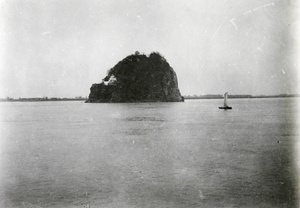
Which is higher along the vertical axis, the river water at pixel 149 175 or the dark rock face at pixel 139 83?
the dark rock face at pixel 139 83

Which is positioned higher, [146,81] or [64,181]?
[146,81]

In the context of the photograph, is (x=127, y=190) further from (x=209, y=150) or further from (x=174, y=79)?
(x=174, y=79)

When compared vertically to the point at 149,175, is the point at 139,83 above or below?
above

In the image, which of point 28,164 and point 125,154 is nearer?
point 28,164

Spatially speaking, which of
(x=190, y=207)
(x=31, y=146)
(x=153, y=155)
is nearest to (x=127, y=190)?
(x=190, y=207)

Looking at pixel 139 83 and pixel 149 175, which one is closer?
pixel 149 175

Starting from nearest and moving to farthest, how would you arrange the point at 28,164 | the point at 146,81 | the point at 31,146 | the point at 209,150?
the point at 28,164 → the point at 209,150 → the point at 31,146 → the point at 146,81

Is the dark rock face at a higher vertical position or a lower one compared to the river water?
higher

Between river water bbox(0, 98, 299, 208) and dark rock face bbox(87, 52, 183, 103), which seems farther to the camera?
dark rock face bbox(87, 52, 183, 103)
